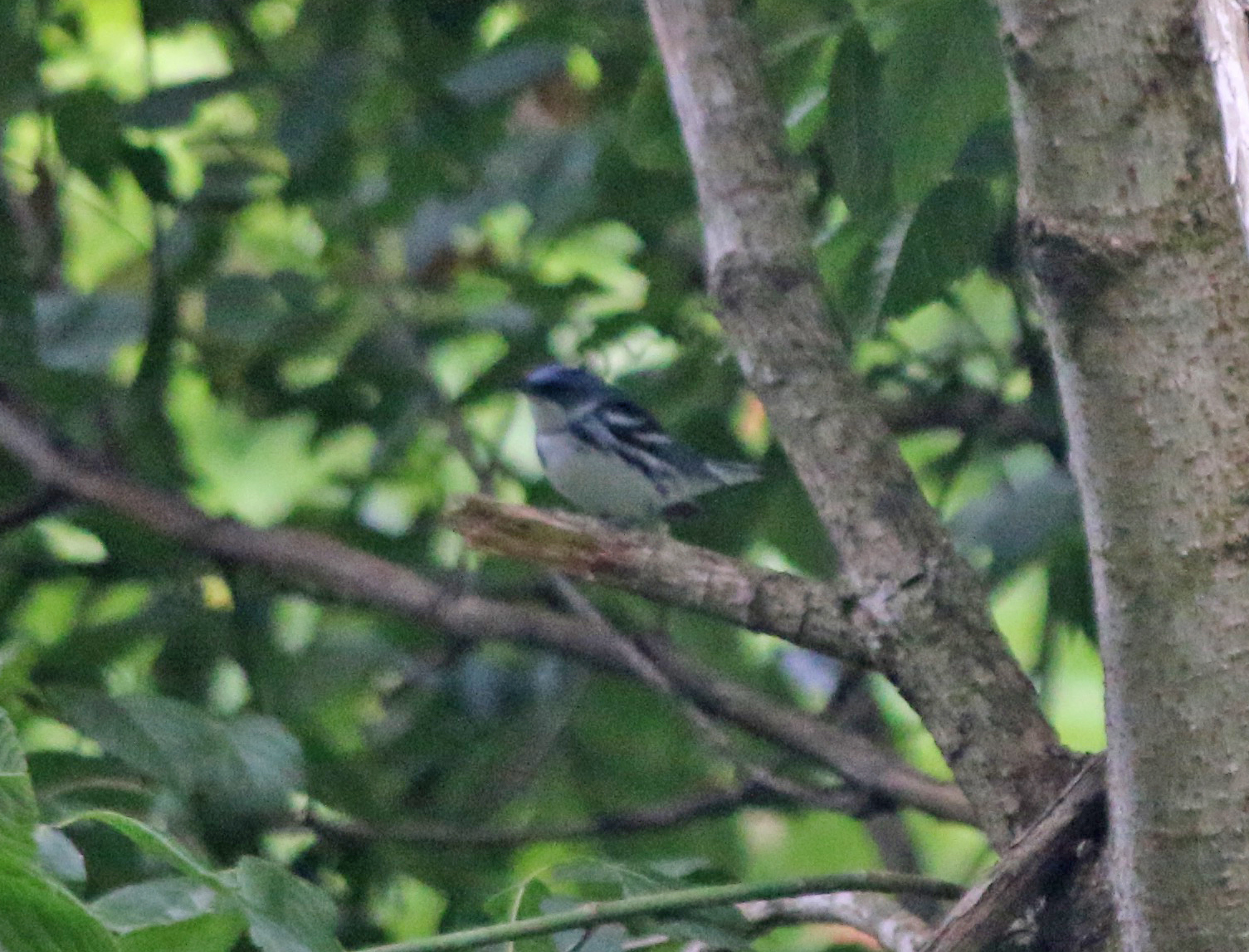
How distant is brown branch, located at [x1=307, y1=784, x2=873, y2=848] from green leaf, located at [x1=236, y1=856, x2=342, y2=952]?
3.15ft

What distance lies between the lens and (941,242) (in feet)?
5.07

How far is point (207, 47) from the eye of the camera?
336 centimetres

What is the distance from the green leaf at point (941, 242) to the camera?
60.2 inches

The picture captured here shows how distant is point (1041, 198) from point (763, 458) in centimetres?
131

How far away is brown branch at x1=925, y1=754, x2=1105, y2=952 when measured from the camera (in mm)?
1100

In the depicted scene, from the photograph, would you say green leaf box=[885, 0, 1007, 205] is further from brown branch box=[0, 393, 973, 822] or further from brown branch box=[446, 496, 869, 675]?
brown branch box=[0, 393, 973, 822]

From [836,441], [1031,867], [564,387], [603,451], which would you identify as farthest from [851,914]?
[564,387]

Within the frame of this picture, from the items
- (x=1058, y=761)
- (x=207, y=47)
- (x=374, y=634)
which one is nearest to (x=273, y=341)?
(x=374, y=634)

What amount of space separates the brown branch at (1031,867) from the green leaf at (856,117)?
57 centimetres

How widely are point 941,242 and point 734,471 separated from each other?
662 millimetres

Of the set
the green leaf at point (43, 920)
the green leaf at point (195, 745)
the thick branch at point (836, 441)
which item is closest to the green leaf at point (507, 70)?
the thick branch at point (836, 441)

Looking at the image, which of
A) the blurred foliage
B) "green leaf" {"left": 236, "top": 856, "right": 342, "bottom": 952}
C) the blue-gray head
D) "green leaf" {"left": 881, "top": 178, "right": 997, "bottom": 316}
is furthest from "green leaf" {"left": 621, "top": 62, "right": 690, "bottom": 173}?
the blue-gray head

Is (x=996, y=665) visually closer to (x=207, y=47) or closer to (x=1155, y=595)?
(x=1155, y=595)

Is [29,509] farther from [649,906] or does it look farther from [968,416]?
[649,906]
